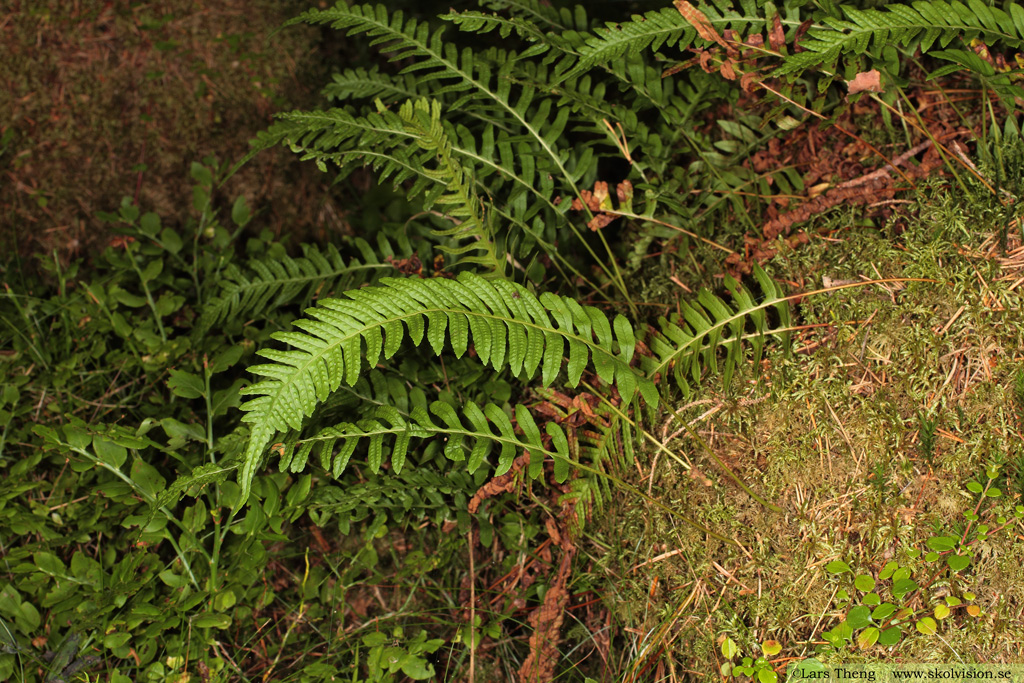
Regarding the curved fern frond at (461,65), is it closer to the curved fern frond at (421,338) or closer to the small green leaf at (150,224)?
the curved fern frond at (421,338)

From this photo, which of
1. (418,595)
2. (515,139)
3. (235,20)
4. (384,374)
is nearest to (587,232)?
(515,139)

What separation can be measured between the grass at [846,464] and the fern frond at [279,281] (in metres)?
1.27

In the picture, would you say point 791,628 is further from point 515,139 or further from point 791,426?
point 515,139

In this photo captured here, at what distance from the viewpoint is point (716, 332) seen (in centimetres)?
213

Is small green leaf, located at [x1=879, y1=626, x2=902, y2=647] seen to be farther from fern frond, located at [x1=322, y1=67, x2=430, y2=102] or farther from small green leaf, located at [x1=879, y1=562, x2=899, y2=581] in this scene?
fern frond, located at [x1=322, y1=67, x2=430, y2=102]

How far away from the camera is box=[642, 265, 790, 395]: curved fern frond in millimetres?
2113

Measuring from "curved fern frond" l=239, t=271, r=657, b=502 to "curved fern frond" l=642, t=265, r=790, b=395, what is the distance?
142 millimetres

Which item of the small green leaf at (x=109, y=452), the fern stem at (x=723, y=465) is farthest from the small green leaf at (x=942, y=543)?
the small green leaf at (x=109, y=452)

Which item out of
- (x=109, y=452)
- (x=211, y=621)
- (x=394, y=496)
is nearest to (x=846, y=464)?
(x=394, y=496)

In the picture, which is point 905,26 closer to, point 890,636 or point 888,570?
point 888,570

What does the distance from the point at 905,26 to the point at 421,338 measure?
5.10 ft

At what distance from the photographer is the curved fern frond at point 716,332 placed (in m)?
2.11

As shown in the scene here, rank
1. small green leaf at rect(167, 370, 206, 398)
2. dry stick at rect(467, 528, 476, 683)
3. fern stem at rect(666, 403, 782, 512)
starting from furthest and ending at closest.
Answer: small green leaf at rect(167, 370, 206, 398) → dry stick at rect(467, 528, 476, 683) → fern stem at rect(666, 403, 782, 512)

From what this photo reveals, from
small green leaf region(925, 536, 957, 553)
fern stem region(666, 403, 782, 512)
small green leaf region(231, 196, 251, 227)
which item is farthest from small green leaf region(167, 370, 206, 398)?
small green leaf region(925, 536, 957, 553)
